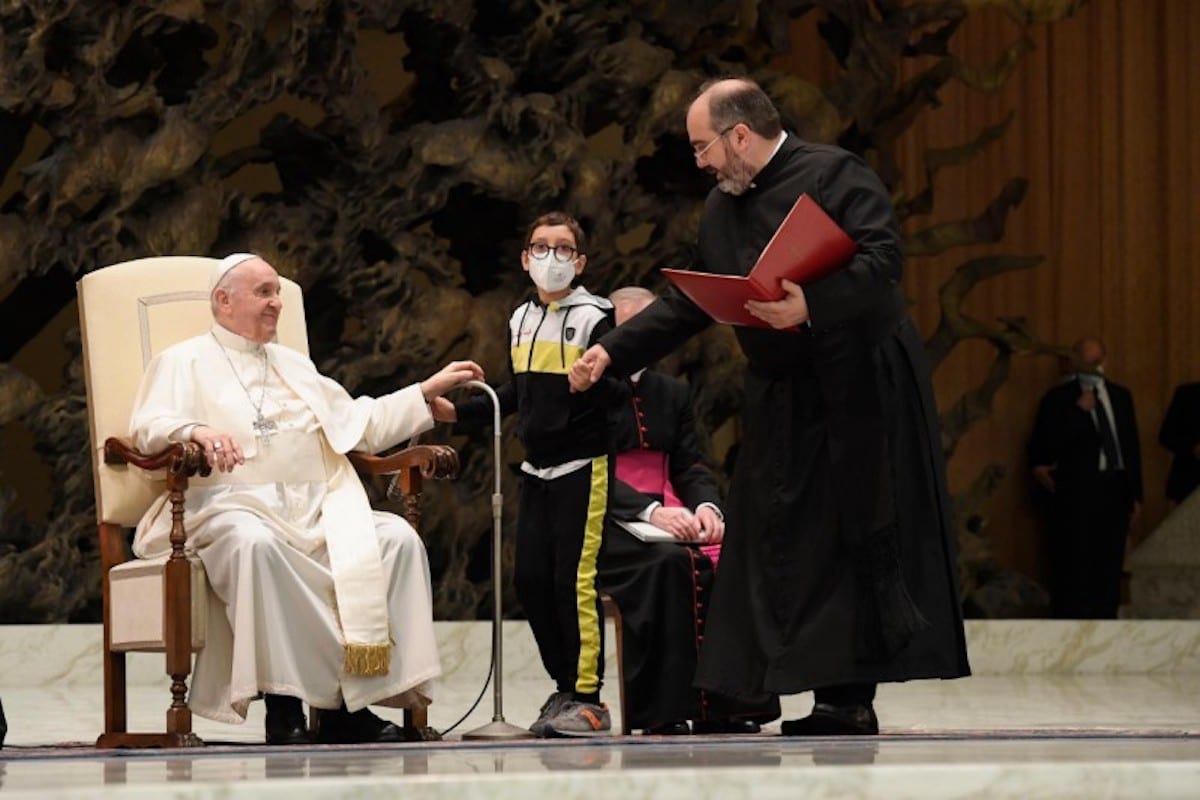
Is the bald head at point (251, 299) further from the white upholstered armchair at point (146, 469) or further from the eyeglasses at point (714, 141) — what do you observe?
the eyeglasses at point (714, 141)

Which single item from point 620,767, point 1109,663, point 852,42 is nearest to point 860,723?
point 620,767

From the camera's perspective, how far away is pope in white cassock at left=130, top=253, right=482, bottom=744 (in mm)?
5781

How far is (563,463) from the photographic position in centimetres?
630

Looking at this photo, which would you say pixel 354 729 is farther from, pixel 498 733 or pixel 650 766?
pixel 650 766

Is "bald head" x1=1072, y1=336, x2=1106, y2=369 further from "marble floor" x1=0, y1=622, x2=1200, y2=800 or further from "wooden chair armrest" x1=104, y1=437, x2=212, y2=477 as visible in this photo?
"wooden chair armrest" x1=104, y1=437, x2=212, y2=477

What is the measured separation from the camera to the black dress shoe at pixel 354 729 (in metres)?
5.96

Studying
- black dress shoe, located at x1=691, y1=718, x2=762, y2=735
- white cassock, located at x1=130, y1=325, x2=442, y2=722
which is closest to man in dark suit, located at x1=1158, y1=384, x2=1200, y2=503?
black dress shoe, located at x1=691, y1=718, x2=762, y2=735

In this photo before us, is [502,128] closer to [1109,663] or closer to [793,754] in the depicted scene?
[1109,663]

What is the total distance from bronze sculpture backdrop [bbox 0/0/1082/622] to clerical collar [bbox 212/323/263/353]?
3956mm

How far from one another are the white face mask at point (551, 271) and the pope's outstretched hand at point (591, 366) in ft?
1.59

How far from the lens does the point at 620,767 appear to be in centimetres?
409

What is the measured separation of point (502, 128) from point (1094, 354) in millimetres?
4365

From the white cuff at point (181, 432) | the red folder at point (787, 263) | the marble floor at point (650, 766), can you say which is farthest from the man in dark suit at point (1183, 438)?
the white cuff at point (181, 432)

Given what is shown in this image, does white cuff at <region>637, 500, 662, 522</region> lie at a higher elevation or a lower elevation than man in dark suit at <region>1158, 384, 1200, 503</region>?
lower
